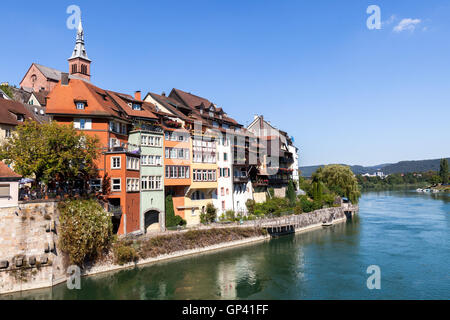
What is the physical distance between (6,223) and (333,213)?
5747 centimetres

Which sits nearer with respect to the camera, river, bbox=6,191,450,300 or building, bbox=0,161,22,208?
river, bbox=6,191,450,300

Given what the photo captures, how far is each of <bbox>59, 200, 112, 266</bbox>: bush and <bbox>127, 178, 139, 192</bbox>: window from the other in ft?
18.9

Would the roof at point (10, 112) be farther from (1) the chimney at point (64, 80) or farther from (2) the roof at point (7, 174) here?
(2) the roof at point (7, 174)

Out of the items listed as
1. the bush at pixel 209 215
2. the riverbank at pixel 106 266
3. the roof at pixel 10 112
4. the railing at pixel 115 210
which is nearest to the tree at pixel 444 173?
the riverbank at pixel 106 266

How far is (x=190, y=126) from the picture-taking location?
162 feet

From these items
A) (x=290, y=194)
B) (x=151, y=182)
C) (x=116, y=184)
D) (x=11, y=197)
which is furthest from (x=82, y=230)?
(x=290, y=194)

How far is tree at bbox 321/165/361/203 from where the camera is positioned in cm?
8188

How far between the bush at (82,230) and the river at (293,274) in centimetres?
255

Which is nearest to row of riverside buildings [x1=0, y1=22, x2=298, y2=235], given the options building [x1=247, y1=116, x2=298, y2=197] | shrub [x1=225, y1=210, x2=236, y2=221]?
building [x1=247, y1=116, x2=298, y2=197]

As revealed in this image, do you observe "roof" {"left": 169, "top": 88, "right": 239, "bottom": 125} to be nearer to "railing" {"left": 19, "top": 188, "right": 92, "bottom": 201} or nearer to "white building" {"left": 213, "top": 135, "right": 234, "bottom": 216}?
A: "white building" {"left": 213, "top": 135, "right": 234, "bottom": 216}

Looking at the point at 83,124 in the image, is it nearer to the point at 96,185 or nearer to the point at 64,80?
the point at 64,80

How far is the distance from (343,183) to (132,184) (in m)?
58.5

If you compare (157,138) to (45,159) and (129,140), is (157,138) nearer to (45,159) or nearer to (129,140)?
(129,140)

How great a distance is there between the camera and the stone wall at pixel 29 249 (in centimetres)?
2770
